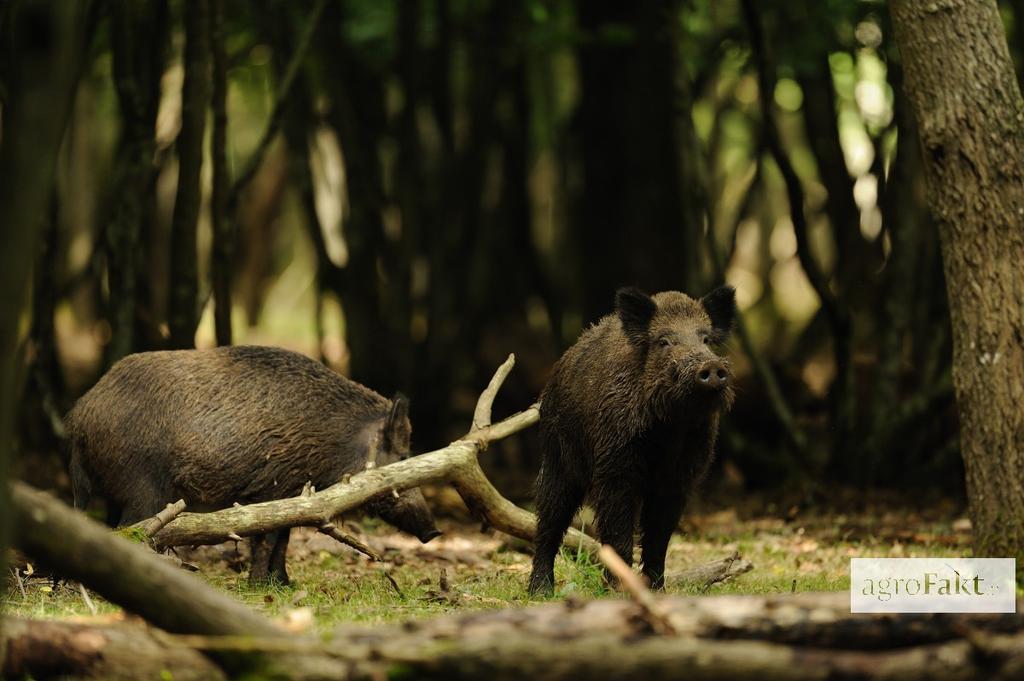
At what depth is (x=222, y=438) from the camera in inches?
362

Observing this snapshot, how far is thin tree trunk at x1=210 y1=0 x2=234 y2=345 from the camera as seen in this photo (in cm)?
1214

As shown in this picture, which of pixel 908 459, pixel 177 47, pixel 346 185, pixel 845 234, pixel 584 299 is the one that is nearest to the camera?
pixel 908 459

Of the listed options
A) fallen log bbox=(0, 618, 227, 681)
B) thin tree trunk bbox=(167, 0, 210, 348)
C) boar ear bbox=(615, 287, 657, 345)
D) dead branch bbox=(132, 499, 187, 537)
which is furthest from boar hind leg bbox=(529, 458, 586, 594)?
thin tree trunk bbox=(167, 0, 210, 348)

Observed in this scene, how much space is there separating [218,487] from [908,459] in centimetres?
802

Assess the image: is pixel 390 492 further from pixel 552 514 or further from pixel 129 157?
pixel 129 157

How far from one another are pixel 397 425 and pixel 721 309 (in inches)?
94.6

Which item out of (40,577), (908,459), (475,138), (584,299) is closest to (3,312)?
(40,577)

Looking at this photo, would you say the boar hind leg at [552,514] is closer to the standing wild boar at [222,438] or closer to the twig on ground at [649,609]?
the standing wild boar at [222,438]

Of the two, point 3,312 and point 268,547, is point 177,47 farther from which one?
point 3,312

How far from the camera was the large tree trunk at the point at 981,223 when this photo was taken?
7086mm

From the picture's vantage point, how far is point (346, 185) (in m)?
16.0

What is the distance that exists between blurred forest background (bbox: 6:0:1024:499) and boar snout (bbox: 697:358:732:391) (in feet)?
15.9

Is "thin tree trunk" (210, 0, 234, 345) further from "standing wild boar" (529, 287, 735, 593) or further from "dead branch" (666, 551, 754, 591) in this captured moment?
"dead branch" (666, 551, 754, 591)

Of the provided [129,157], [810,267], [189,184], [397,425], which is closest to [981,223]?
[397,425]
